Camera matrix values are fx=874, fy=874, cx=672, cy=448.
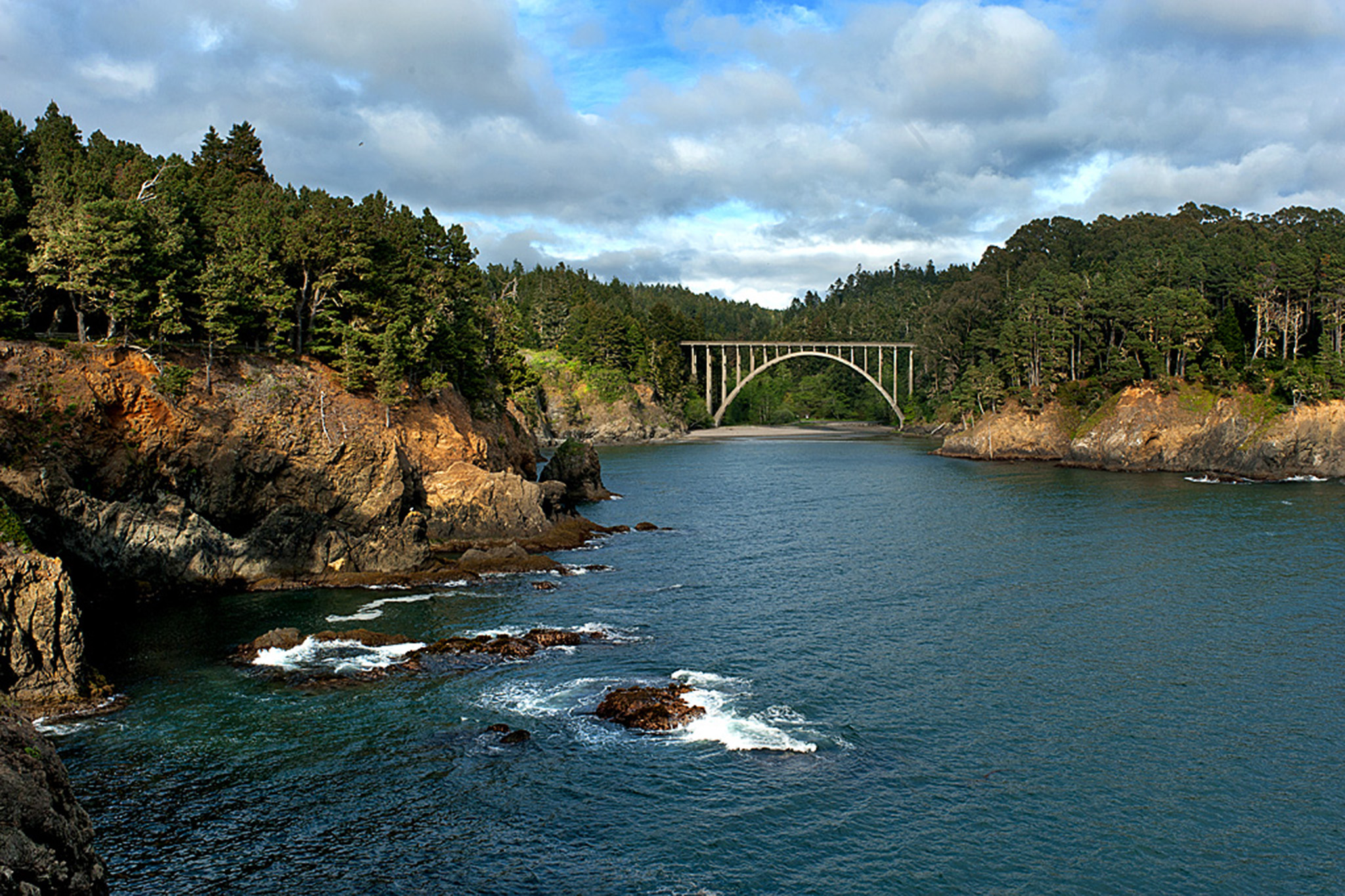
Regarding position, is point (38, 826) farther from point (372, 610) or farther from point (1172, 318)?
point (1172, 318)

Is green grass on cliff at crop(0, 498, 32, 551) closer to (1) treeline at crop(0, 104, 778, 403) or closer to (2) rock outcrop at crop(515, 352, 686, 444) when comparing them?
(1) treeline at crop(0, 104, 778, 403)

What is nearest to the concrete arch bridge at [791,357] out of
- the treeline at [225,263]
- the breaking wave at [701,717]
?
the treeline at [225,263]

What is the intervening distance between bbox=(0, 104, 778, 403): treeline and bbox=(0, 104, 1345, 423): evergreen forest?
0.15m

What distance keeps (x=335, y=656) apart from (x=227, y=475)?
20.2 meters

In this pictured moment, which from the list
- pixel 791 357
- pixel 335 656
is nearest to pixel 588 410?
pixel 791 357

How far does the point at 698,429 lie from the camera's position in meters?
183

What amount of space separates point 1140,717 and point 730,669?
14845 millimetres

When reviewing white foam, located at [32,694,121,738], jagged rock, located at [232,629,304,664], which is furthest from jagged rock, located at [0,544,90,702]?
jagged rock, located at [232,629,304,664]

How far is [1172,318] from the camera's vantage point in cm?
10362

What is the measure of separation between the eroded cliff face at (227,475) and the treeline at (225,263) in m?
2.78

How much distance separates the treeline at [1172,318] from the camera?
99375 millimetres

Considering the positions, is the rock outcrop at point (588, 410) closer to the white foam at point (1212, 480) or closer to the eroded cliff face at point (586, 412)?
the eroded cliff face at point (586, 412)

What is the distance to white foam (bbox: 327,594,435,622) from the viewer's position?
42.0 metres

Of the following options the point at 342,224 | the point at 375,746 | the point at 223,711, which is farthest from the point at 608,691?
the point at 342,224
